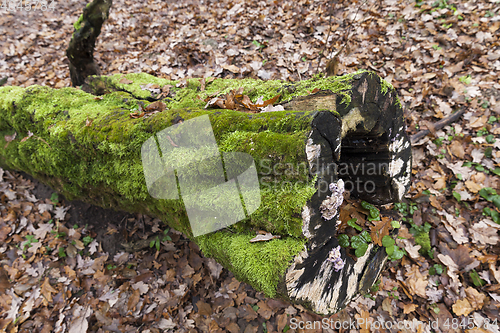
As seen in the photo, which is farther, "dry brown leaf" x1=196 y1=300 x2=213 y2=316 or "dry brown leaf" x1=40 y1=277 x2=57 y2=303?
"dry brown leaf" x1=40 y1=277 x2=57 y2=303

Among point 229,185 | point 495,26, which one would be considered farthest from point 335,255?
point 495,26

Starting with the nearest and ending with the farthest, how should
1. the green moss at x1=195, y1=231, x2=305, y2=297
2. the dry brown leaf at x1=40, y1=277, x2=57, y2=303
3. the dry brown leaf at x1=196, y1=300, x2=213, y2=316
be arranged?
the green moss at x1=195, y1=231, x2=305, y2=297 → the dry brown leaf at x1=196, y1=300, x2=213, y2=316 → the dry brown leaf at x1=40, y1=277, x2=57, y2=303

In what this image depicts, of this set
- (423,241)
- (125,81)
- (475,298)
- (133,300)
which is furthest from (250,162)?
Answer: (475,298)

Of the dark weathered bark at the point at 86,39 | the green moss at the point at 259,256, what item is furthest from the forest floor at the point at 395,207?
the green moss at the point at 259,256

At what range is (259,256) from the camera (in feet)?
5.56

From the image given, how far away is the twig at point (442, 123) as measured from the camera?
3773 millimetres

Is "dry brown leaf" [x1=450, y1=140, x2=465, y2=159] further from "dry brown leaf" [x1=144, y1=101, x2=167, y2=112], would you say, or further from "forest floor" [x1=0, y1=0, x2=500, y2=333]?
→ "dry brown leaf" [x1=144, y1=101, x2=167, y2=112]

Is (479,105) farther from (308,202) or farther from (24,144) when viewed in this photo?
(24,144)

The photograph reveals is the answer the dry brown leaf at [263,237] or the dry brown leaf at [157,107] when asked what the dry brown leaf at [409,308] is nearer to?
the dry brown leaf at [263,237]

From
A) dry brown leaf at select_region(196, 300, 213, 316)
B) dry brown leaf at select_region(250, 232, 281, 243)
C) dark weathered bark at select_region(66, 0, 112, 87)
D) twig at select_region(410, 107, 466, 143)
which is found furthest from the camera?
dark weathered bark at select_region(66, 0, 112, 87)

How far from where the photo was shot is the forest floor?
2943 millimetres

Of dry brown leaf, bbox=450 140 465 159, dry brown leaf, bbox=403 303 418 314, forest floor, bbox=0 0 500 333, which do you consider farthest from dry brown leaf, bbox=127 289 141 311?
dry brown leaf, bbox=450 140 465 159

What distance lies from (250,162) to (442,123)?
3.68 metres

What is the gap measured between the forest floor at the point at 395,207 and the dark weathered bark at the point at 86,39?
3.52 feet
